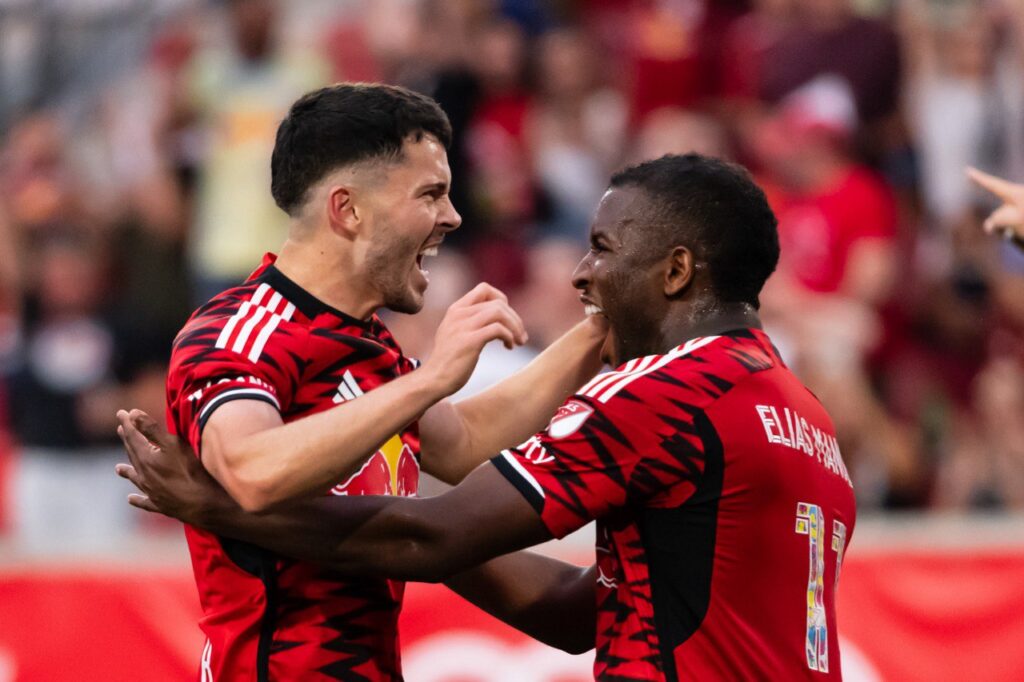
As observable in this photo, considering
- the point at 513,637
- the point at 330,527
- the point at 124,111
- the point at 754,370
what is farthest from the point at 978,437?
the point at 124,111

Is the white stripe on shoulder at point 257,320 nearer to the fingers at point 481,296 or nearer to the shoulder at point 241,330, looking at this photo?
the shoulder at point 241,330

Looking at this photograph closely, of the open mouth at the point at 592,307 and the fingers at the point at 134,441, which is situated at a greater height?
the open mouth at the point at 592,307

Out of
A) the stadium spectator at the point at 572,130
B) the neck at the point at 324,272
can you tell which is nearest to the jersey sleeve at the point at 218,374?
the neck at the point at 324,272

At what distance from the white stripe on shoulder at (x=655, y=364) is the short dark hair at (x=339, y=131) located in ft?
2.81

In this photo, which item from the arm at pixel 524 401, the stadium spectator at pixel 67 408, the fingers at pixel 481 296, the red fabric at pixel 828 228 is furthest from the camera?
the stadium spectator at pixel 67 408

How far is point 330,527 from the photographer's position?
12.5 feet

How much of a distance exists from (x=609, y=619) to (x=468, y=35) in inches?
271

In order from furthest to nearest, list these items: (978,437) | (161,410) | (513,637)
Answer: (161,410) < (978,437) < (513,637)

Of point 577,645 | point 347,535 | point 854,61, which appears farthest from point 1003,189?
point 854,61

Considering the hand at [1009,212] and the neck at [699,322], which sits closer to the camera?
the neck at [699,322]

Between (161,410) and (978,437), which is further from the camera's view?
(161,410)

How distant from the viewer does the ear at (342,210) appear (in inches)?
162

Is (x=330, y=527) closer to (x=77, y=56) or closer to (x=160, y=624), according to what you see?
(x=160, y=624)

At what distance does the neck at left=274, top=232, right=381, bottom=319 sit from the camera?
4.12 meters
